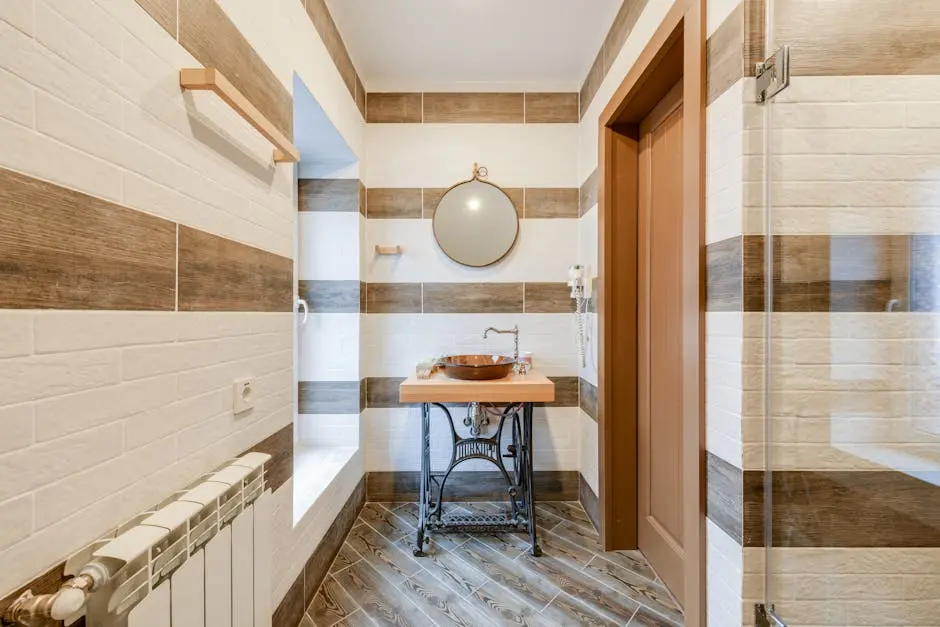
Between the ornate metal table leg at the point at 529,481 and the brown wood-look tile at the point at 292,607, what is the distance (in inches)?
41.2

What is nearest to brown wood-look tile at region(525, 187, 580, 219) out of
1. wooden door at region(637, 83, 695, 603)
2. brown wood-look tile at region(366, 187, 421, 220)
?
wooden door at region(637, 83, 695, 603)

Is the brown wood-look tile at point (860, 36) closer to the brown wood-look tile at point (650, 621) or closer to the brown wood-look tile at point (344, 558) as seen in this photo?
the brown wood-look tile at point (650, 621)

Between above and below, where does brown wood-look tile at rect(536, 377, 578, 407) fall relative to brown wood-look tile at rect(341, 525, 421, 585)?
above

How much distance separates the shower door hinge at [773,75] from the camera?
3.37 ft

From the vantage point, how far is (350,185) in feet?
8.06

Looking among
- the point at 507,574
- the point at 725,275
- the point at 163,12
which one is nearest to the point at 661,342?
the point at 725,275

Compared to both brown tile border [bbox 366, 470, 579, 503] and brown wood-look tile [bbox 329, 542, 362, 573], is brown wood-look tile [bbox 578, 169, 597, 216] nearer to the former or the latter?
brown tile border [bbox 366, 470, 579, 503]

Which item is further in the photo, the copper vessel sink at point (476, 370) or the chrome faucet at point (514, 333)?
the chrome faucet at point (514, 333)

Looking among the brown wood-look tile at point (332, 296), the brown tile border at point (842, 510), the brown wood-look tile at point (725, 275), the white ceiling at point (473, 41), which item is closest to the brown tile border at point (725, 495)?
the brown tile border at point (842, 510)

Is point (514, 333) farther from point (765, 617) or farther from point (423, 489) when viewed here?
point (765, 617)

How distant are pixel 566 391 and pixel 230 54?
2292 millimetres

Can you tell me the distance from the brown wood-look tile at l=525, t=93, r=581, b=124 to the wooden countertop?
169cm

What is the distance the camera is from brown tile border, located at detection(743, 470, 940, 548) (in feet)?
3.15

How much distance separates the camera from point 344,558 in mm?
2002
